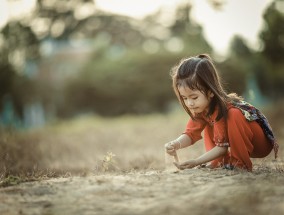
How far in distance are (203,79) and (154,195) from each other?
1371 mm

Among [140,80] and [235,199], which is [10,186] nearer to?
[235,199]

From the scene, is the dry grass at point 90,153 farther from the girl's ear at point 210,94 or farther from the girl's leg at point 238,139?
the girl's ear at point 210,94

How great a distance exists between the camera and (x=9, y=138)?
665 centimetres

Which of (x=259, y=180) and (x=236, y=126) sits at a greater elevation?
(x=236, y=126)

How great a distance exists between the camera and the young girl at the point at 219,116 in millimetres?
3898

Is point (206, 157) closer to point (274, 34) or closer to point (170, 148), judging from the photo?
point (170, 148)

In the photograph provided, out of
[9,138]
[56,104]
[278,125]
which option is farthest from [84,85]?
[9,138]

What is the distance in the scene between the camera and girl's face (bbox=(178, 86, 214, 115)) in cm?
399

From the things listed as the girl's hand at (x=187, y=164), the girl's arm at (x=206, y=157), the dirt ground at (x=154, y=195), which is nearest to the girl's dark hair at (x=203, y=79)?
the girl's arm at (x=206, y=157)

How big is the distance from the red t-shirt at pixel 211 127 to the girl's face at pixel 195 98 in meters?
0.12

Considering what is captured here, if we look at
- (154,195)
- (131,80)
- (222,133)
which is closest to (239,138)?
(222,133)

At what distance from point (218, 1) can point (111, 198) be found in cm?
587

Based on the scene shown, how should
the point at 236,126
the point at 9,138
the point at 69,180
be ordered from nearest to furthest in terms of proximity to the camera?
the point at 69,180
the point at 236,126
the point at 9,138

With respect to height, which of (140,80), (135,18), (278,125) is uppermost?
(135,18)
